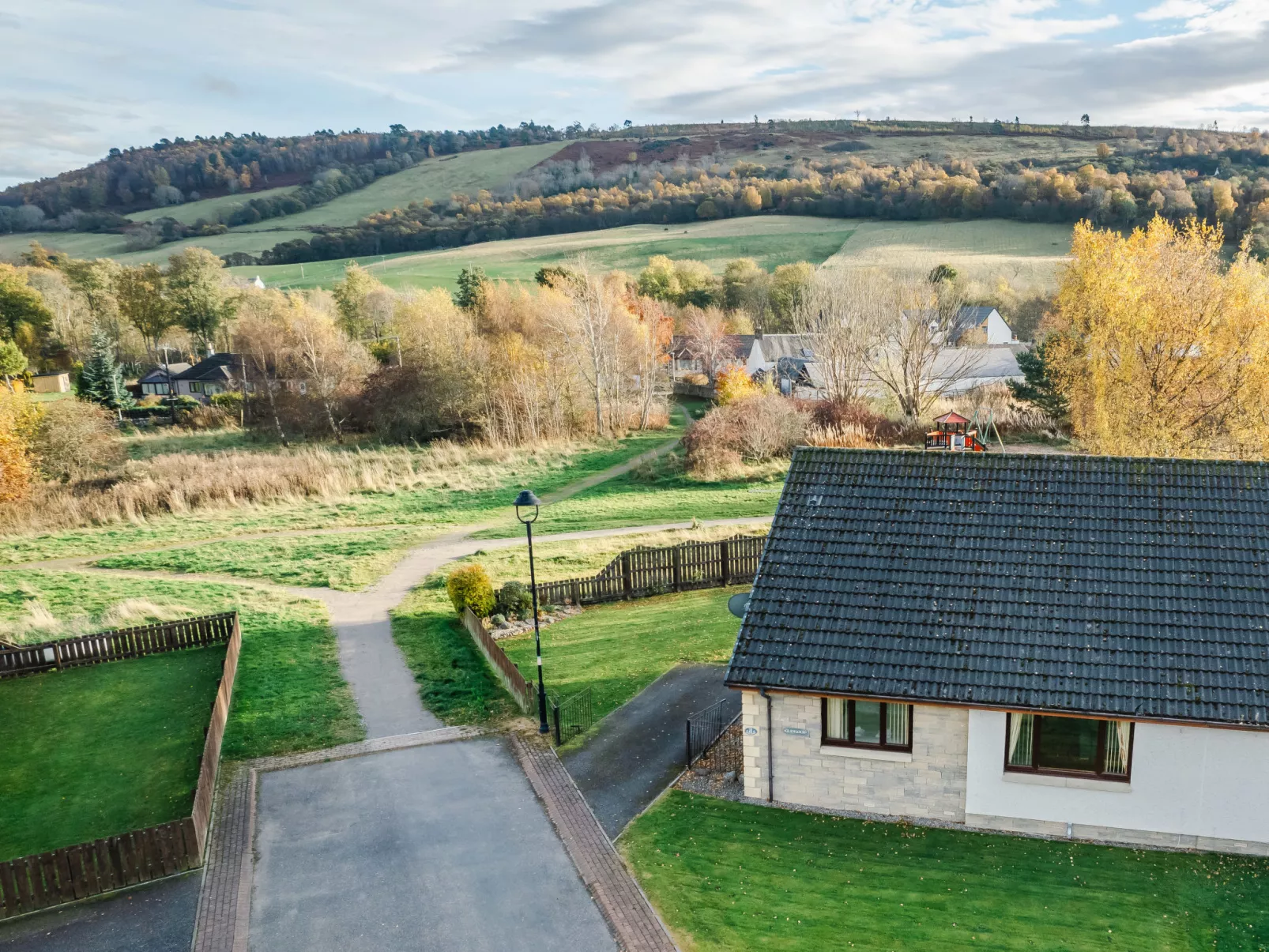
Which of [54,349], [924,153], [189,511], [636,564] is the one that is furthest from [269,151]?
[636,564]

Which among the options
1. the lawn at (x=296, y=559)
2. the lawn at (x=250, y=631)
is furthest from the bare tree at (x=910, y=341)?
the lawn at (x=250, y=631)

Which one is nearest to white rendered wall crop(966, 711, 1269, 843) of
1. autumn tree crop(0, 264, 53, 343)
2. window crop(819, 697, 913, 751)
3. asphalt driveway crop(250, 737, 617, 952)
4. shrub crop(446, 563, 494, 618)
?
window crop(819, 697, 913, 751)

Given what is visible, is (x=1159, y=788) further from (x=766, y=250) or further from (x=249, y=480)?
(x=766, y=250)

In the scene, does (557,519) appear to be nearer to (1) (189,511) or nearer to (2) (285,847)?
(1) (189,511)

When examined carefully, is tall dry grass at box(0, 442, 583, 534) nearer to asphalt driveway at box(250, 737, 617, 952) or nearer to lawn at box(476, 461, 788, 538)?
lawn at box(476, 461, 788, 538)

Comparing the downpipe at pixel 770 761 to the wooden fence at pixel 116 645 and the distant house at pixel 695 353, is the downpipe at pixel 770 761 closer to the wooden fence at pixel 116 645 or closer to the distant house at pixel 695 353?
the wooden fence at pixel 116 645

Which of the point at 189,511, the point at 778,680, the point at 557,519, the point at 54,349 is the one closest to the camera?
the point at 778,680

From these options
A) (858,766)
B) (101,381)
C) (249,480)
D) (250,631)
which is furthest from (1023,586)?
(101,381)
